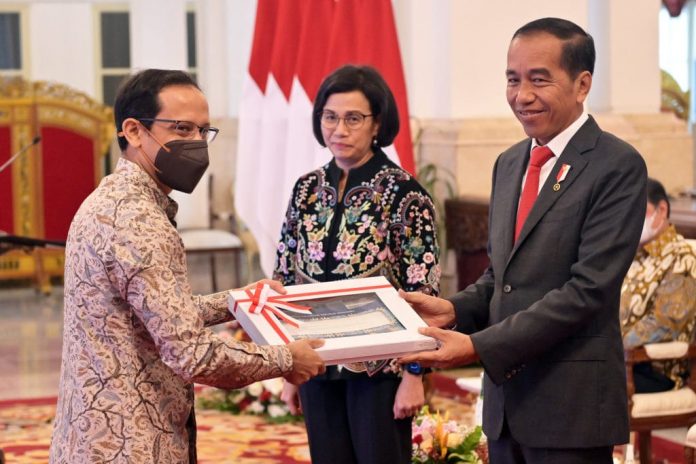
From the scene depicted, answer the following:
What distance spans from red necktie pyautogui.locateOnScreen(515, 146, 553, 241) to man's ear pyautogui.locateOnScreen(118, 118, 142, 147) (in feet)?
2.75

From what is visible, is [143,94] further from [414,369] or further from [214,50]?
[214,50]

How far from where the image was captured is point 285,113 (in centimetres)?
594

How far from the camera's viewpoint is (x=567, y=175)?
238cm

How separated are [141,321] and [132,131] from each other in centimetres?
41

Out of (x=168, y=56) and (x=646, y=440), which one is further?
(x=168, y=56)

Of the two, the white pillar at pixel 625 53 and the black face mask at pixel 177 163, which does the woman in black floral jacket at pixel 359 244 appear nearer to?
the black face mask at pixel 177 163

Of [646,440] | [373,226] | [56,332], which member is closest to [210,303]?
[373,226]

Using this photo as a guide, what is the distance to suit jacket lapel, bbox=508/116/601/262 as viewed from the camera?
2375mm

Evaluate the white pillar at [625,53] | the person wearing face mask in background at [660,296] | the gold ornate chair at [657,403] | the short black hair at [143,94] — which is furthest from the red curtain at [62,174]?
the short black hair at [143,94]

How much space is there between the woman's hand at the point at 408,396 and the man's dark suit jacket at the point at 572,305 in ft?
2.17

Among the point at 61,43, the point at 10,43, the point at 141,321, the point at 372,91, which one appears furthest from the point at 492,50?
the point at 10,43

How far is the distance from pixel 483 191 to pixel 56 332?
3.50 metres

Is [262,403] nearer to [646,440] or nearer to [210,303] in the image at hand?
[646,440]

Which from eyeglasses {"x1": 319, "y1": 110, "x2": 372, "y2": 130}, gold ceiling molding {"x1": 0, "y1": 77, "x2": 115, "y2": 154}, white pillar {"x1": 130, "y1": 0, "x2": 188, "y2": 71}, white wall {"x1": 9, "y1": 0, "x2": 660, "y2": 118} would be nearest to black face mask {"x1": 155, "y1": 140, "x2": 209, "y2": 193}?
eyeglasses {"x1": 319, "y1": 110, "x2": 372, "y2": 130}
